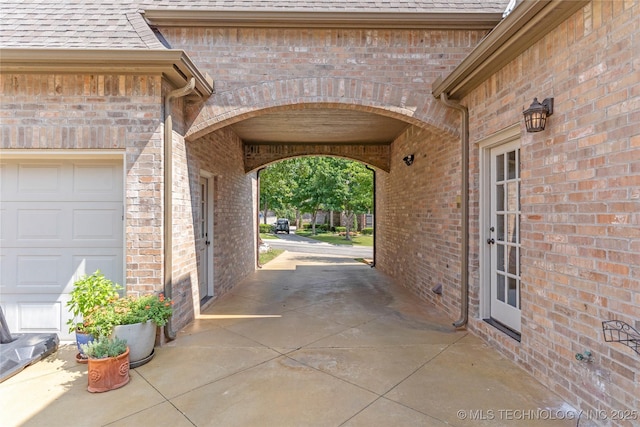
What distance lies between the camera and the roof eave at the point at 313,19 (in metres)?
4.24

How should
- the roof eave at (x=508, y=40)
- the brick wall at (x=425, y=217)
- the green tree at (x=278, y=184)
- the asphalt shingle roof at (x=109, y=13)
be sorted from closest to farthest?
1. the roof eave at (x=508, y=40)
2. the asphalt shingle roof at (x=109, y=13)
3. the brick wall at (x=425, y=217)
4. the green tree at (x=278, y=184)

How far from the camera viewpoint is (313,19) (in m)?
4.30

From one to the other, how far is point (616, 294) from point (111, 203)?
188 inches

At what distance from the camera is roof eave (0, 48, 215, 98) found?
3344mm

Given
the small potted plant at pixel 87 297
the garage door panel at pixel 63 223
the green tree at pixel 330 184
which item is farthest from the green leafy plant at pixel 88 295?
the green tree at pixel 330 184

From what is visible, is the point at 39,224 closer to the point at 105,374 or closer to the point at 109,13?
the point at 105,374

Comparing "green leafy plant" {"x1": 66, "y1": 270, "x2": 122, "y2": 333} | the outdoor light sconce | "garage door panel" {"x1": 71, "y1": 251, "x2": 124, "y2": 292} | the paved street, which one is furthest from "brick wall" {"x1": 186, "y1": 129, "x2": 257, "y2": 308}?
the paved street

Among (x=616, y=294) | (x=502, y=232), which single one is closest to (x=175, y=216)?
(x=502, y=232)

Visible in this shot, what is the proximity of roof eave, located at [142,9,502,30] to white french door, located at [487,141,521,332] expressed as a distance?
1.90m

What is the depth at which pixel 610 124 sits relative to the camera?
2268 millimetres

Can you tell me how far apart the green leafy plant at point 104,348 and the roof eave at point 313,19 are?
12.7 feet

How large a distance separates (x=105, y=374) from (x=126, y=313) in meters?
0.57

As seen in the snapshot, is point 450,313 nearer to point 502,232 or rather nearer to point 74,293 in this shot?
point 502,232

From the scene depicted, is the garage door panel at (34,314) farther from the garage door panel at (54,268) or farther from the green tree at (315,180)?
the green tree at (315,180)
